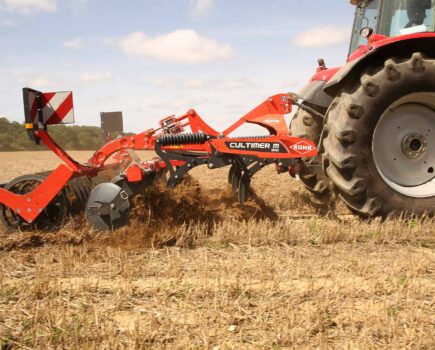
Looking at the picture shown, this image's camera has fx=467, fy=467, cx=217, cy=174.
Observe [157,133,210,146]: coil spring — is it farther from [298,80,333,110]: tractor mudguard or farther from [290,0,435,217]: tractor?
[298,80,333,110]: tractor mudguard

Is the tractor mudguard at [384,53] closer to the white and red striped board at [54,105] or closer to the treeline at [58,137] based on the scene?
the white and red striped board at [54,105]

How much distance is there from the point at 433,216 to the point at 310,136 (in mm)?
1773

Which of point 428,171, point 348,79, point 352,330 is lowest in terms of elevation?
point 352,330

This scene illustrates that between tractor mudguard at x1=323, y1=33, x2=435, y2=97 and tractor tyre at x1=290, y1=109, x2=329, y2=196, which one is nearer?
tractor mudguard at x1=323, y1=33, x2=435, y2=97

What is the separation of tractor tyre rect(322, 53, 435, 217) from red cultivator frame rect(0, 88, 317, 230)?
1.18ft

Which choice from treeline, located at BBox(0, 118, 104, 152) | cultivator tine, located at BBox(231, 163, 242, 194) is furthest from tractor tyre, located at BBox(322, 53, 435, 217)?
treeline, located at BBox(0, 118, 104, 152)

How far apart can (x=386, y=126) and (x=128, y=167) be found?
7.23 ft

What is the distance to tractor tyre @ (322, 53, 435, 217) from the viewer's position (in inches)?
145

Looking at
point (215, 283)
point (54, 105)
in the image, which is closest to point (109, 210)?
point (54, 105)

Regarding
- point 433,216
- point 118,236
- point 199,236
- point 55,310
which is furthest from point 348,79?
point 55,310

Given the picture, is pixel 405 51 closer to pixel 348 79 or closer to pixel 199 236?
pixel 348 79

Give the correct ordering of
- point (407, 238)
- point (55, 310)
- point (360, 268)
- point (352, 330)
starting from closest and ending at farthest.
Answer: point (352, 330)
point (55, 310)
point (360, 268)
point (407, 238)

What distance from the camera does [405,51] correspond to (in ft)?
12.8

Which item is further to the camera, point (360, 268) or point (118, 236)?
point (118, 236)
